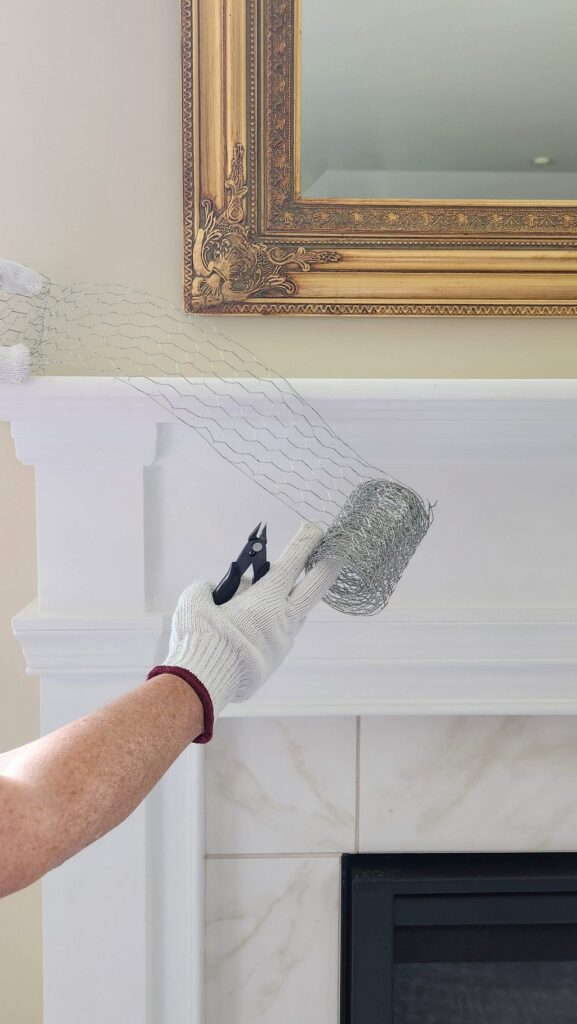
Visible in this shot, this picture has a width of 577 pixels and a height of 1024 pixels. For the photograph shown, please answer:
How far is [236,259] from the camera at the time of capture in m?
0.94

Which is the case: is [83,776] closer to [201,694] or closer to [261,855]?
[201,694]

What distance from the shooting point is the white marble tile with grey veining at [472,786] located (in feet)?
3.23

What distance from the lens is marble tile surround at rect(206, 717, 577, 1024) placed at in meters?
0.98

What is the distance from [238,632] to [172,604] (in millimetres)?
364

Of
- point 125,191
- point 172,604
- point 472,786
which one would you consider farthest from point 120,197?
point 472,786

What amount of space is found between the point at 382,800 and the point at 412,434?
0.47m

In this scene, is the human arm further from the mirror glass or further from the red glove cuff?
the mirror glass

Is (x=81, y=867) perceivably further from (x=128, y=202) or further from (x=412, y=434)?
(x=128, y=202)

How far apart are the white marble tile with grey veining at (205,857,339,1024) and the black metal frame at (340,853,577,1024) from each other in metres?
0.03

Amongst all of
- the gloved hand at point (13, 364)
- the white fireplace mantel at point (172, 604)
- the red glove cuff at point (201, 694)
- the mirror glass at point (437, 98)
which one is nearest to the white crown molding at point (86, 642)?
the white fireplace mantel at point (172, 604)

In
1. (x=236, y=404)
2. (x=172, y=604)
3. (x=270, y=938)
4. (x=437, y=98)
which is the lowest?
(x=270, y=938)

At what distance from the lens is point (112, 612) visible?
89cm

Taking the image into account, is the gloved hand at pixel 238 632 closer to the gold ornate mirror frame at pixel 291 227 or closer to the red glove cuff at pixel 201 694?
the red glove cuff at pixel 201 694

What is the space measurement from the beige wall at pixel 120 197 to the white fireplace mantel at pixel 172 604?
16 cm
